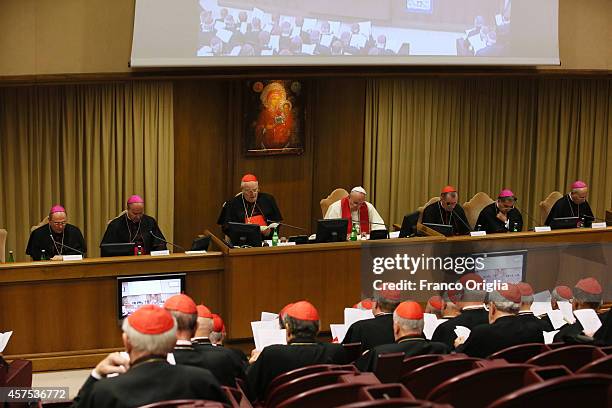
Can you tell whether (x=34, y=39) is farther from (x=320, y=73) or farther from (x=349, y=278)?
(x=349, y=278)

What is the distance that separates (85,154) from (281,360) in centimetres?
596

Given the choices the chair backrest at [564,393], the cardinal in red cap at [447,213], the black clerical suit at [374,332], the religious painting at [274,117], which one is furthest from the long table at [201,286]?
the chair backrest at [564,393]

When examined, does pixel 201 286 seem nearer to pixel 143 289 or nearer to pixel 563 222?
pixel 143 289

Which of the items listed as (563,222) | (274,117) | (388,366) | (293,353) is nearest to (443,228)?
(563,222)

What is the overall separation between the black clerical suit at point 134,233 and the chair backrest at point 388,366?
4342 mm

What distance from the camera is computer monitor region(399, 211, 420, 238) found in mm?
9062

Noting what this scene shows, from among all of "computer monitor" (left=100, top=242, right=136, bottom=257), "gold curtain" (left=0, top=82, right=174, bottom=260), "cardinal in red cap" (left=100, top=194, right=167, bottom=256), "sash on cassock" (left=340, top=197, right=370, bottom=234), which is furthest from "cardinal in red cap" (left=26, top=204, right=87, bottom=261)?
"sash on cassock" (left=340, top=197, right=370, bottom=234)

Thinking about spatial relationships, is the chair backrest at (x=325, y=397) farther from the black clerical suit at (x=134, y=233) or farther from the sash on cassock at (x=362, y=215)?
the sash on cassock at (x=362, y=215)

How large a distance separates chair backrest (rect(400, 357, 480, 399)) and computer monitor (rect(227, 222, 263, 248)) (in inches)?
151

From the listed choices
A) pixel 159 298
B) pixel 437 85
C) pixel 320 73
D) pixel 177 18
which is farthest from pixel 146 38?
pixel 437 85

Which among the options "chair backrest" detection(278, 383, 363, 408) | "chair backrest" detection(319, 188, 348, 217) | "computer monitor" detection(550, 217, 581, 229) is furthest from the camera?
"chair backrest" detection(319, 188, 348, 217)

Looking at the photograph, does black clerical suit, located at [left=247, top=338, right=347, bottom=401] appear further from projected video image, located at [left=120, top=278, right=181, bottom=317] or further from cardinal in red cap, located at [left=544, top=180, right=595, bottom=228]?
cardinal in red cap, located at [left=544, top=180, right=595, bottom=228]

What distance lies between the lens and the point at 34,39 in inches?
339

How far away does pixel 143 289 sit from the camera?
7.93m
